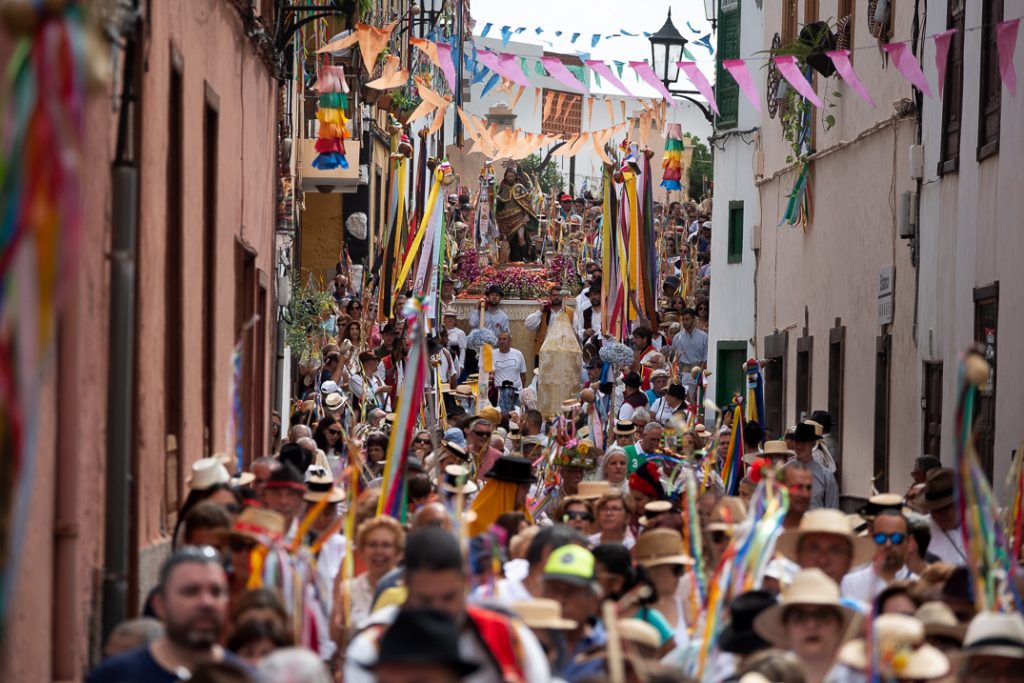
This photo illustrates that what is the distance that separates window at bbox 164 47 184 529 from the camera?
1262 cm

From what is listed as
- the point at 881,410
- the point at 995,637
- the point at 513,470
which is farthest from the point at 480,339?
the point at 995,637

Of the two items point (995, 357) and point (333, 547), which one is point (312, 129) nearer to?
point (995, 357)

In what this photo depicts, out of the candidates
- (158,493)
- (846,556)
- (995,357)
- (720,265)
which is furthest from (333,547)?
(720,265)

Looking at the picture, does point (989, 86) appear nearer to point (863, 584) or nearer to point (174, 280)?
point (174, 280)

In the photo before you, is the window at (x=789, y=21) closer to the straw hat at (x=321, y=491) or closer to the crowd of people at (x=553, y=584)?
the crowd of people at (x=553, y=584)

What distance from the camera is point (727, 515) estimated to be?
33.7 feet

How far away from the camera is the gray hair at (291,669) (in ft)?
20.9

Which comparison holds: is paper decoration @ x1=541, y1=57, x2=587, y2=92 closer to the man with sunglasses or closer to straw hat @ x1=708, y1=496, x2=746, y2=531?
straw hat @ x1=708, y1=496, x2=746, y2=531

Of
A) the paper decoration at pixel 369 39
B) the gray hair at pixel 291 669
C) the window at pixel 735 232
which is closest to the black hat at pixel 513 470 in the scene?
the gray hair at pixel 291 669

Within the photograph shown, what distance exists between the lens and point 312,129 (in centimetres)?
2641

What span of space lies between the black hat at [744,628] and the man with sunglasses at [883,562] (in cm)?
166

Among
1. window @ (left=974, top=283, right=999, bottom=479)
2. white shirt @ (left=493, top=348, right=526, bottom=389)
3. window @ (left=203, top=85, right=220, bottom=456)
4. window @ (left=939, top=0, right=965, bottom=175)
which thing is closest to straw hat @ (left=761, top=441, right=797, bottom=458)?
window @ (left=974, top=283, right=999, bottom=479)

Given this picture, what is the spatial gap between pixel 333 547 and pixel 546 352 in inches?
788

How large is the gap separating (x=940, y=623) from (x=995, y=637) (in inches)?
27.5
